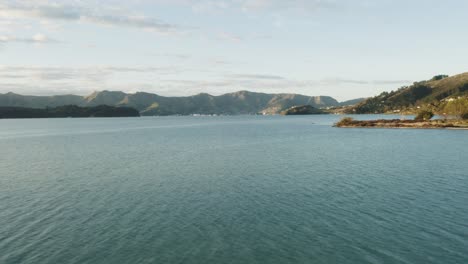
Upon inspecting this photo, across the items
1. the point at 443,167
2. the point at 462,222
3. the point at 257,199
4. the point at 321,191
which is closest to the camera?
the point at 462,222

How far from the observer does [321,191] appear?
53.2 m

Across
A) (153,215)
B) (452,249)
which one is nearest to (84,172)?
(153,215)

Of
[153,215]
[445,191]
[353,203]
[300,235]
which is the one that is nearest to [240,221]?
[300,235]

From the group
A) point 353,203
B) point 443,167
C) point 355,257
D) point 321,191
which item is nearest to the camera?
point 355,257

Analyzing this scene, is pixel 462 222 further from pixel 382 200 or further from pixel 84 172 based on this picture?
pixel 84 172

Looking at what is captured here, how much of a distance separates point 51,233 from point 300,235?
2595 cm

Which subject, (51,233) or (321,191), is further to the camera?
(321,191)

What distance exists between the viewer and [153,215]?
138ft

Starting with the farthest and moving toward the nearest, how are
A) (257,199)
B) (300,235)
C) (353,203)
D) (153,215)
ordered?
(257,199)
(353,203)
(153,215)
(300,235)

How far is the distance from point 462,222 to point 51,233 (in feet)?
146

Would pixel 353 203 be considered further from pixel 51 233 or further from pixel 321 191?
pixel 51 233

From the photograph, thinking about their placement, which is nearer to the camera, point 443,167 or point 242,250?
point 242,250

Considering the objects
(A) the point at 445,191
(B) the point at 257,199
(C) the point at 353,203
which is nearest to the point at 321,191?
(C) the point at 353,203

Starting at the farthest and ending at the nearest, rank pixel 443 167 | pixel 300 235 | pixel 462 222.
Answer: pixel 443 167, pixel 462 222, pixel 300 235
